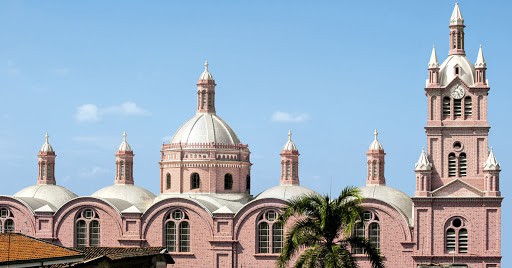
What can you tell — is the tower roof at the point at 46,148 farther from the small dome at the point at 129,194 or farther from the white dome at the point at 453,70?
the white dome at the point at 453,70

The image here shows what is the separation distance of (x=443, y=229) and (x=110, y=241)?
2110cm

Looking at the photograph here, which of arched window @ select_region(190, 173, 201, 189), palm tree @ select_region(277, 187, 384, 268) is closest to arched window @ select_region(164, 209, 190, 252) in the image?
arched window @ select_region(190, 173, 201, 189)

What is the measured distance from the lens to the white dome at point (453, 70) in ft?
227

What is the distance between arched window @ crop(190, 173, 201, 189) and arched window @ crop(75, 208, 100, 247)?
21.3 feet

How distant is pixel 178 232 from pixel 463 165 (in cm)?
1811

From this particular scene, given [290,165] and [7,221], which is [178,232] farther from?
[7,221]

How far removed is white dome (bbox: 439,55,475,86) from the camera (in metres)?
69.1

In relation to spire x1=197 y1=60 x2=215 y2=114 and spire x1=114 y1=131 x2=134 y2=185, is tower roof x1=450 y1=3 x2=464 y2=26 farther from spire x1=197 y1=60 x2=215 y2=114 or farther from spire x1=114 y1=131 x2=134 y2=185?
spire x1=114 y1=131 x2=134 y2=185

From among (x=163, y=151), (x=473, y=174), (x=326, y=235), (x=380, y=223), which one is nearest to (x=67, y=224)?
(x=163, y=151)

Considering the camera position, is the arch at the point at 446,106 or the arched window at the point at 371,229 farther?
the arched window at the point at 371,229

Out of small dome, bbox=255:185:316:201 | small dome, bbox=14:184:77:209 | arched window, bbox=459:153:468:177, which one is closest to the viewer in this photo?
arched window, bbox=459:153:468:177

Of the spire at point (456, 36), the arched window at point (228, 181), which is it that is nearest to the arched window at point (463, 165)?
the spire at point (456, 36)

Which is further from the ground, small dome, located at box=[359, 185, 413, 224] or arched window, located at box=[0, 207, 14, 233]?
small dome, located at box=[359, 185, 413, 224]

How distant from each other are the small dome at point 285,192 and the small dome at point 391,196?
357cm
